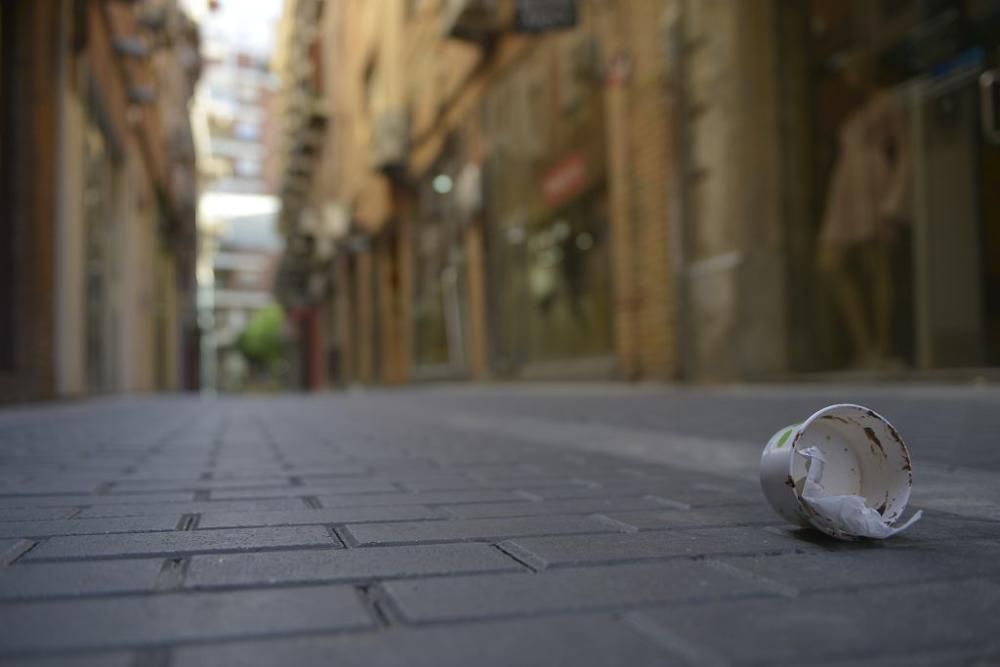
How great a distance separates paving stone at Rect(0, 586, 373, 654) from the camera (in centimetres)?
132

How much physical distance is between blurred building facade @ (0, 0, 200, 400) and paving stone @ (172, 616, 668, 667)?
8.84 meters

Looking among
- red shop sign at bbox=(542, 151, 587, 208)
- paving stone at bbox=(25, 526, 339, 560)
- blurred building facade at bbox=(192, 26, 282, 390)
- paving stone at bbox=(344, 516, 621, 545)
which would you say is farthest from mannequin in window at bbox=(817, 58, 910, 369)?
blurred building facade at bbox=(192, 26, 282, 390)

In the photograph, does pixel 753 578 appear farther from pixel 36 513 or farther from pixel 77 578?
pixel 36 513

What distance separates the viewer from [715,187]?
9344 millimetres

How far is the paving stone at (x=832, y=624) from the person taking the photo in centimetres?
126

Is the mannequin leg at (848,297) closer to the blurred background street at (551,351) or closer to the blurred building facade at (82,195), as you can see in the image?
the blurred background street at (551,351)

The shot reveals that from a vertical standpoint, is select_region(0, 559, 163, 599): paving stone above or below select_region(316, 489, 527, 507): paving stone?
above

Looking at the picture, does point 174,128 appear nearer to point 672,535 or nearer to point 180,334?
point 180,334

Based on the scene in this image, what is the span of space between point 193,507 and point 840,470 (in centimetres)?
170

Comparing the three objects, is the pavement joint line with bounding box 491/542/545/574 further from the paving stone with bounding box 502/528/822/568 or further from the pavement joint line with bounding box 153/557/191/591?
the pavement joint line with bounding box 153/557/191/591

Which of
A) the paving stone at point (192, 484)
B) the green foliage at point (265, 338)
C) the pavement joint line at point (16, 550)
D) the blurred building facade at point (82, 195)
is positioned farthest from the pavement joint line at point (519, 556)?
the green foliage at point (265, 338)

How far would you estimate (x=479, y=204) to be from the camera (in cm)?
1534

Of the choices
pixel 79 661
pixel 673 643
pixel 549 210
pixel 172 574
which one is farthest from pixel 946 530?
pixel 549 210

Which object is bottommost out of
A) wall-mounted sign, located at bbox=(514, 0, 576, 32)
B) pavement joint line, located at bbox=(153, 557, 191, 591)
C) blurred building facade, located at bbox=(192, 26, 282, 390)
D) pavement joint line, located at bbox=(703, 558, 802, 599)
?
pavement joint line, located at bbox=(703, 558, 802, 599)
